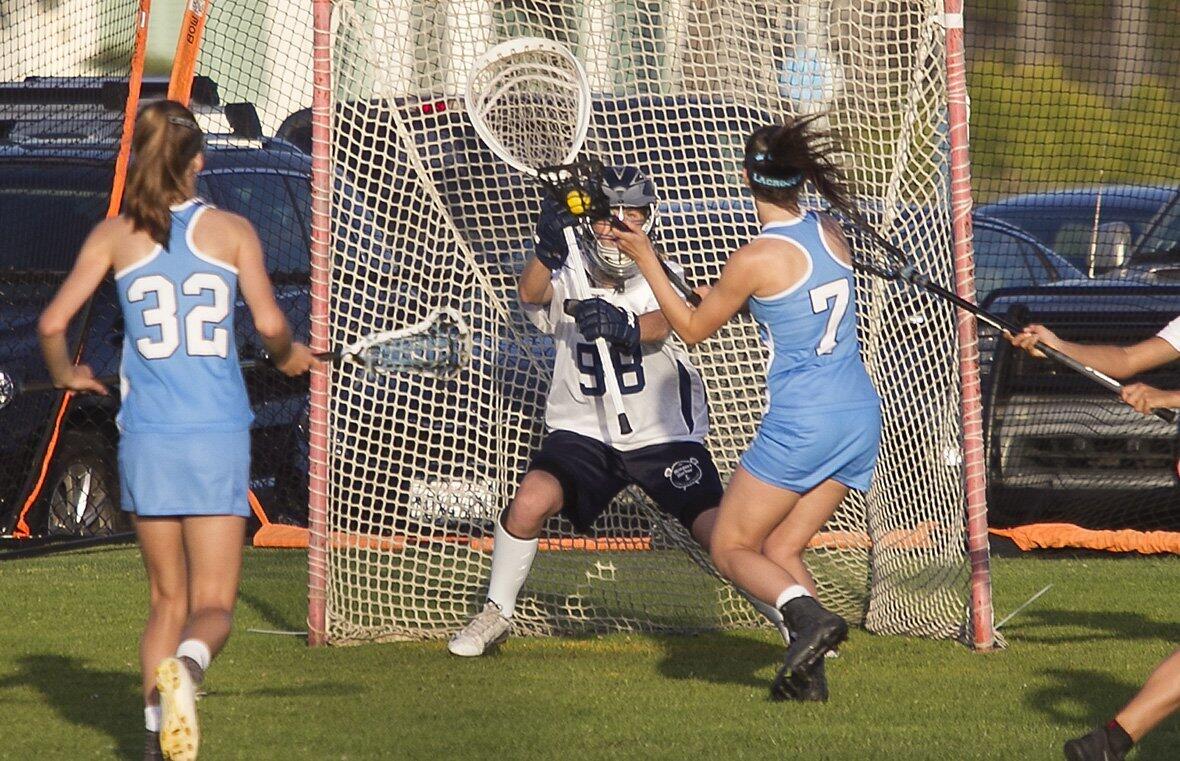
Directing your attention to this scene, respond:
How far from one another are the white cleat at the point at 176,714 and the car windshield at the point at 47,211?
204 inches

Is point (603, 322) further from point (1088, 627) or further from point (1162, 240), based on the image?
point (1162, 240)

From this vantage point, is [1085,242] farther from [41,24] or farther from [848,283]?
[41,24]

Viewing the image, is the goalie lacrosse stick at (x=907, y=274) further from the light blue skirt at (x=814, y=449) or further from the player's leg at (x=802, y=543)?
the player's leg at (x=802, y=543)

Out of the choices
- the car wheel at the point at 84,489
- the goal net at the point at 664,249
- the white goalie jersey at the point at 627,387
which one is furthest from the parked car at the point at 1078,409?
the car wheel at the point at 84,489

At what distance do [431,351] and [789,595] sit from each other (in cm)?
228

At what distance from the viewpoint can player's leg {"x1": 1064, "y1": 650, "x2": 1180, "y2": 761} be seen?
4.57 m

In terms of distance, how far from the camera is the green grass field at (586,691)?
17.5 ft

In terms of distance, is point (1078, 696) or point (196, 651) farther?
point (1078, 696)

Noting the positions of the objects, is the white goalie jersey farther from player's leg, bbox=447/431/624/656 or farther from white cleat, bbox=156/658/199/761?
white cleat, bbox=156/658/199/761

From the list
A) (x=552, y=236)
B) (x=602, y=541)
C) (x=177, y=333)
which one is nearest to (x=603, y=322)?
(x=552, y=236)

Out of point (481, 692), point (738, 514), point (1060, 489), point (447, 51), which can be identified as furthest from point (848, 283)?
point (1060, 489)

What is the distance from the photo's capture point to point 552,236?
21.4 ft

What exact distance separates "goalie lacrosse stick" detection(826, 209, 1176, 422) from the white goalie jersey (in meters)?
0.79

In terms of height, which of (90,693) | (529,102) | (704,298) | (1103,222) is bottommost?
(90,693)
